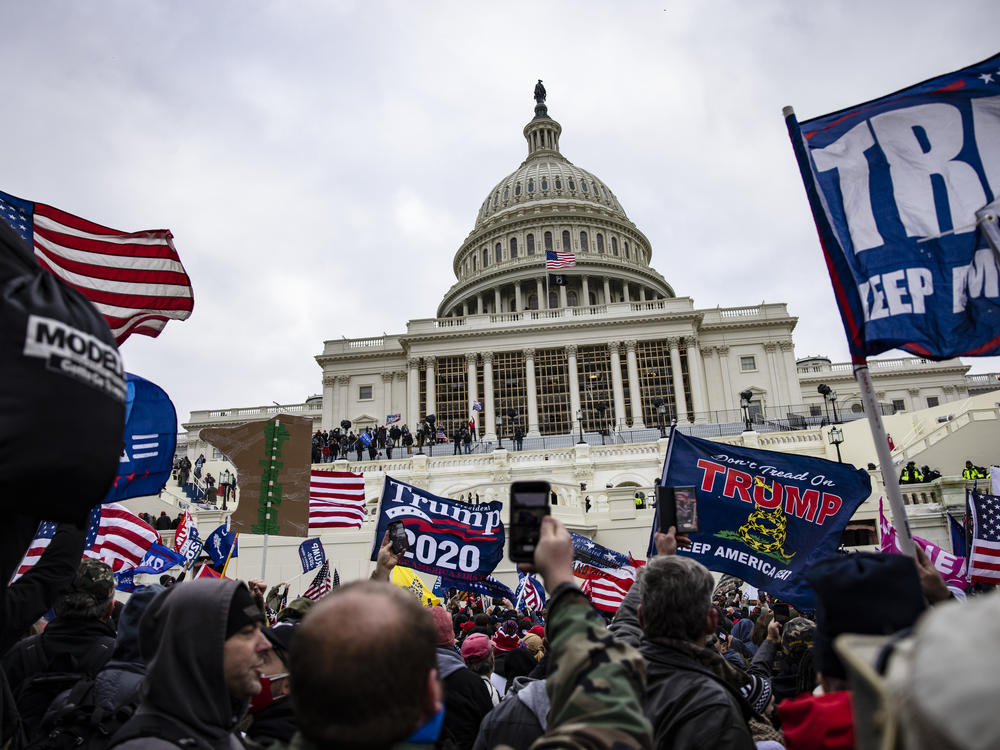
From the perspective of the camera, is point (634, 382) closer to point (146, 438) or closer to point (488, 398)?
point (488, 398)

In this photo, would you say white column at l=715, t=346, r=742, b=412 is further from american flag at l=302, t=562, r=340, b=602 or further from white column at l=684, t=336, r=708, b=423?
american flag at l=302, t=562, r=340, b=602

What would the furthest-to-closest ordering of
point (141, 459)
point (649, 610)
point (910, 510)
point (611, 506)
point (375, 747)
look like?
point (611, 506), point (910, 510), point (141, 459), point (649, 610), point (375, 747)

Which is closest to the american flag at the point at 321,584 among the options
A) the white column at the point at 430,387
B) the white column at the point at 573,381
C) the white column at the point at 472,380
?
the white column at the point at 472,380

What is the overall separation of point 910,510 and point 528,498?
23.0 m

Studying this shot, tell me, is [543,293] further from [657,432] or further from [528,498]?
[528,498]

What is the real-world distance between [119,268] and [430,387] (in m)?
46.1

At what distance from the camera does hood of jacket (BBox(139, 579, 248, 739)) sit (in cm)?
243

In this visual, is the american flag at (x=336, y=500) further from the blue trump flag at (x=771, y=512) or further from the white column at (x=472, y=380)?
the white column at (x=472, y=380)

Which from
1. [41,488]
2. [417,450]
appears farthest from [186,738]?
[417,450]

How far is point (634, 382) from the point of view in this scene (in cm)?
5119

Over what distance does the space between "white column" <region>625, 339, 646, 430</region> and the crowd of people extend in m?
46.1

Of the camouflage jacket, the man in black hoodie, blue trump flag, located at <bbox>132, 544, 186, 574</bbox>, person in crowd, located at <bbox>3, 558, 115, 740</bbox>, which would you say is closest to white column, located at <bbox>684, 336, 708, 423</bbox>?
blue trump flag, located at <bbox>132, 544, 186, 574</bbox>

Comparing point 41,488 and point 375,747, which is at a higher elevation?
point 41,488

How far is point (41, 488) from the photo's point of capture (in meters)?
1.84
